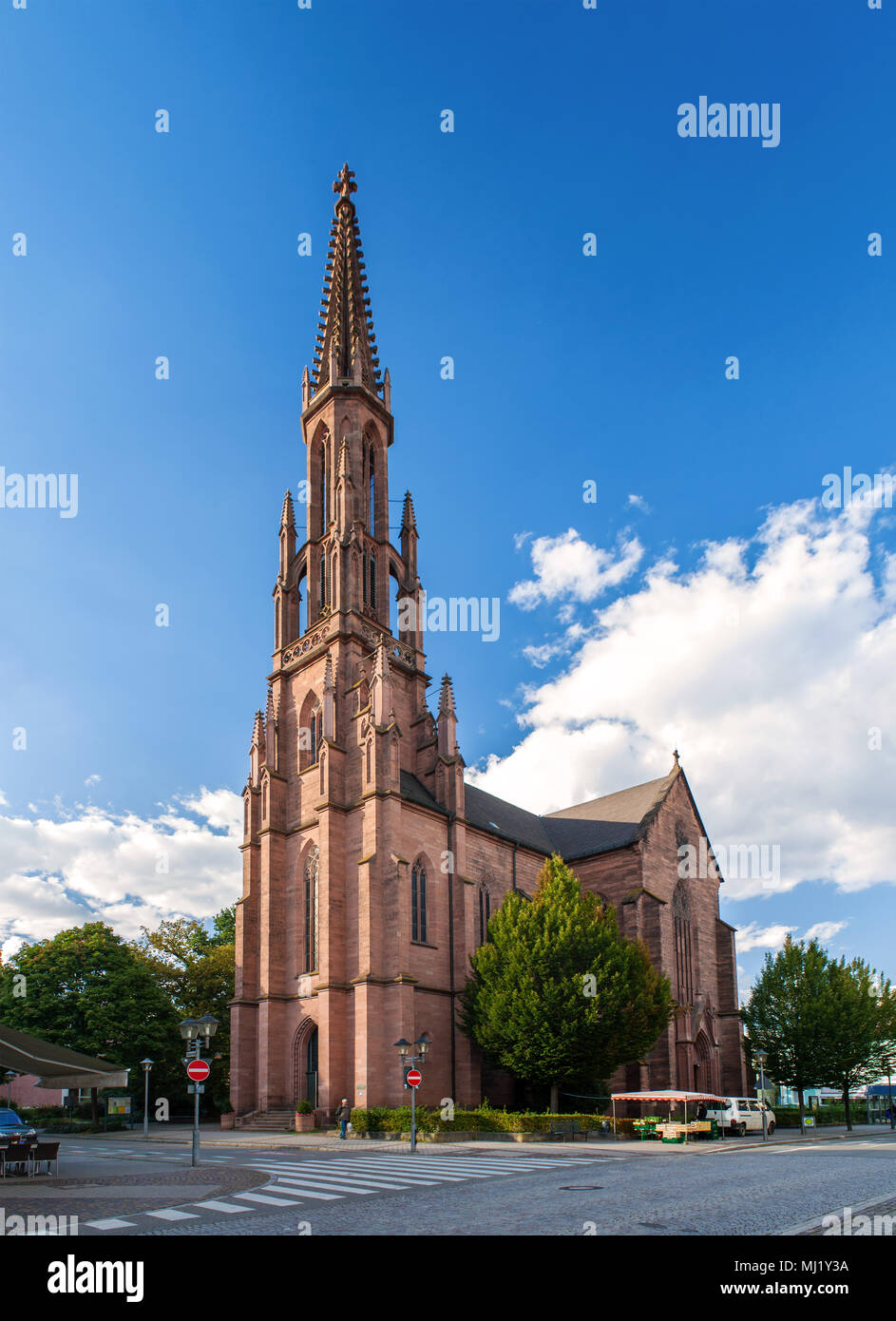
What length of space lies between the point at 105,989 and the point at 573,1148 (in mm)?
29882

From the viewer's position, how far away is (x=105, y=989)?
155ft

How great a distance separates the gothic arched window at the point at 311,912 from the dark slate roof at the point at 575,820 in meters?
5.52

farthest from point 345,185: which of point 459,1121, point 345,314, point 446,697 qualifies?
point 459,1121

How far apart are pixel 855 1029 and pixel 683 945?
853 cm

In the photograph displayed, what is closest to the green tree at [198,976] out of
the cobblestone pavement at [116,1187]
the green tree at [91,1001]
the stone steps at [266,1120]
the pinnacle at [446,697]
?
the green tree at [91,1001]

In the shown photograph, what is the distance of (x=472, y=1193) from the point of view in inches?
585

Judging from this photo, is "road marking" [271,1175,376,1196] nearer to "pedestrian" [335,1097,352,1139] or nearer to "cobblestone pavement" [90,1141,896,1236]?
"cobblestone pavement" [90,1141,896,1236]

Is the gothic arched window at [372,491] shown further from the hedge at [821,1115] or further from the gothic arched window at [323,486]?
the hedge at [821,1115]

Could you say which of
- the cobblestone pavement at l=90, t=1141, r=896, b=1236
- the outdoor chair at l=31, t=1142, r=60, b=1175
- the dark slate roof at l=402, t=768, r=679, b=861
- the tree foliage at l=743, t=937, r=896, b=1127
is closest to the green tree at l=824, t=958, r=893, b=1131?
the tree foliage at l=743, t=937, r=896, b=1127

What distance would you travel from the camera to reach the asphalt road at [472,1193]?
456 inches

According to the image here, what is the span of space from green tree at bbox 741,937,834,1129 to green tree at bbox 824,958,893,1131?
11.9 inches
